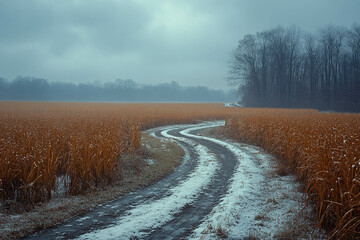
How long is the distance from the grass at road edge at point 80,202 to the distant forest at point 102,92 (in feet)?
309

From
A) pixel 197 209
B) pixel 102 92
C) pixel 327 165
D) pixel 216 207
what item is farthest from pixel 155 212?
pixel 102 92

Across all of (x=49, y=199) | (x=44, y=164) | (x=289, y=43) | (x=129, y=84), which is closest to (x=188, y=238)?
(x=49, y=199)

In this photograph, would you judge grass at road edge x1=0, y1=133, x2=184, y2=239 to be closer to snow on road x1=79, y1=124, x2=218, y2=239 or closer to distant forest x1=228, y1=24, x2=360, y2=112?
snow on road x1=79, y1=124, x2=218, y2=239

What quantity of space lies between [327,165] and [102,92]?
13074 cm

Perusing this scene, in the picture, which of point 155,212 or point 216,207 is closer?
point 155,212

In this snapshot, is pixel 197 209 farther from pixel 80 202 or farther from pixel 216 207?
pixel 80 202

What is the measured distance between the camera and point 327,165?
12.9ft

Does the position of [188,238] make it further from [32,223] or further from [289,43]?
[289,43]

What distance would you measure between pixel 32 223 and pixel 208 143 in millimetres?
10045

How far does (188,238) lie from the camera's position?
138 inches

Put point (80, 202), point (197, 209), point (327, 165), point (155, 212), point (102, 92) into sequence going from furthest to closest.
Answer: point (102, 92) < point (80, 202) < point (197, 209) < point (155, 212) < point (327, 165)

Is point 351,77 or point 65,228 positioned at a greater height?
point 351,77

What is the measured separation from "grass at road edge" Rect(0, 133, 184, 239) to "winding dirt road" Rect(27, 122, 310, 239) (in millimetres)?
212

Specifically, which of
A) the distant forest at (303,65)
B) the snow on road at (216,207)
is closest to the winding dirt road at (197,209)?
the snow on road at (216,207)
